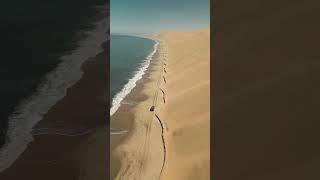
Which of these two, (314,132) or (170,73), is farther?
(170,73)

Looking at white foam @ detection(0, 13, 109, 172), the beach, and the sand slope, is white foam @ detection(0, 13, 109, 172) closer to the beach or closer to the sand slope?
the beach

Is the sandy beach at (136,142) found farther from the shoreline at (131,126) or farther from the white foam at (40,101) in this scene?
the white foam at (40,101)

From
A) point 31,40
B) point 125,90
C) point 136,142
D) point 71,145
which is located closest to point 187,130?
point 136,142

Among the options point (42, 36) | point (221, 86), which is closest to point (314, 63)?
point (221, 86)

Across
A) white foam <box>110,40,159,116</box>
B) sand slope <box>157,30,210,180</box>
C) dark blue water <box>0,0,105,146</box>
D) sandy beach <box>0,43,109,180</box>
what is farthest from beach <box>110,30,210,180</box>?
dark blue water <box>0,0,105,146</box>

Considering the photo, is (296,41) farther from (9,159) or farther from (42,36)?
(42,36)
